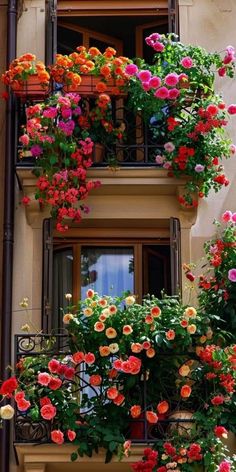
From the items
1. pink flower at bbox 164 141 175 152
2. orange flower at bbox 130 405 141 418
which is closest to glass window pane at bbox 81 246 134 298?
pink flower at bbox 164 141 175 152

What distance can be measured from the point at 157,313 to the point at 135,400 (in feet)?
2.99

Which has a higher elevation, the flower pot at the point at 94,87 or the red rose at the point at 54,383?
the flower pot at the point at 94,87

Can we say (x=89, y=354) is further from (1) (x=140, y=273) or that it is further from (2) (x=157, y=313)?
(1) (x=140, y=273)

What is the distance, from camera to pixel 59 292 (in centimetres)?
1700

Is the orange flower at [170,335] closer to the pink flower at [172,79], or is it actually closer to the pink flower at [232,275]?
the pink flower at [232,275]

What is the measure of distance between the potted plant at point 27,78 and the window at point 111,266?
1.69 metres

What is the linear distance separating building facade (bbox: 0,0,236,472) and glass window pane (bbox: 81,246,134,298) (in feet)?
0.04

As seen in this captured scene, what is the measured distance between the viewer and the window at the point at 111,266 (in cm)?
1709

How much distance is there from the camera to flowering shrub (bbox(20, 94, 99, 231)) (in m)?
16.5

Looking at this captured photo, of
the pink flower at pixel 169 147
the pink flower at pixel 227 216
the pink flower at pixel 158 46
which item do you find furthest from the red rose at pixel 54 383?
the pink flower at pixel 158 46

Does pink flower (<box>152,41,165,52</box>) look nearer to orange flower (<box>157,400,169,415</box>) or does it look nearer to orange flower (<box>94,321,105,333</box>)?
orange flower (<box>94,321,105,333</box>)

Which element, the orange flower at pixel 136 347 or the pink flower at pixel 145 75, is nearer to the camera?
the orange flower at pixel 136 347

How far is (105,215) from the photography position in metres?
17.0

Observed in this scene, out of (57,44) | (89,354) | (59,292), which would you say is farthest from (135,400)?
(57,44)
